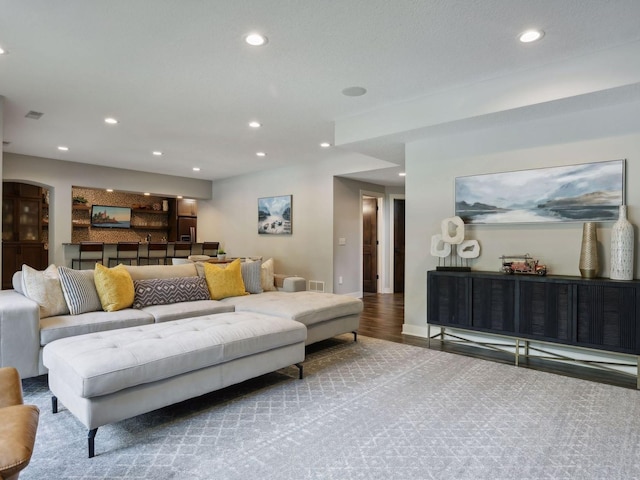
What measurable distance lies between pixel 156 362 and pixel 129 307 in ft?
5.58

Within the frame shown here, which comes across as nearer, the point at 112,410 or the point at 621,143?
the point at 112,410

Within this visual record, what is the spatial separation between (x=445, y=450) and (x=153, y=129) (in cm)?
510

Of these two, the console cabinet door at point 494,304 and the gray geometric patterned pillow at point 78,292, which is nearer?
the gray geometric patterned pillow at point 78,292

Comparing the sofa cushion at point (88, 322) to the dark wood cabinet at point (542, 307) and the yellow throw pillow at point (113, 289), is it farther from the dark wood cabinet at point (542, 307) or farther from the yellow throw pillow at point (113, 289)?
the dark wood cabinet at point (542, 307)

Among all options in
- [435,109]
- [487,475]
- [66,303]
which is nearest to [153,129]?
[66,303]

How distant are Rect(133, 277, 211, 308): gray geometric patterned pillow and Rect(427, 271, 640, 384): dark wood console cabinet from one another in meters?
2.56

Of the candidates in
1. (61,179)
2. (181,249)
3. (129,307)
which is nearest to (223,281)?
(129,307)

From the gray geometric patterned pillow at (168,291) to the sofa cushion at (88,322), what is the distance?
0.21 m

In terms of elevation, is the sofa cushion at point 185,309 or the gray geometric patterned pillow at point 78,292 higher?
the gray geometric patterned pillow at point 78,292

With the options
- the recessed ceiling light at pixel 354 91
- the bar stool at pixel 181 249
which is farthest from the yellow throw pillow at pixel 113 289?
the bar stool at pixel 181 249

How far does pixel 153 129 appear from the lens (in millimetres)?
5246

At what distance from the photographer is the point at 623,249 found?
3199 millimetres

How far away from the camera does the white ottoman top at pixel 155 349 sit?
6.74 feet

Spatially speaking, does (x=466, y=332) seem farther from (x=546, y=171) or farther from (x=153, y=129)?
(x=153, y=129)
